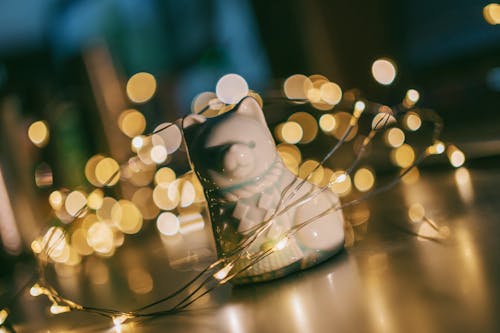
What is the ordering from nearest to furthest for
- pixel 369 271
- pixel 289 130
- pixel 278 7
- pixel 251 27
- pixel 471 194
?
pixel 369 271 → pixel 471 194 → pixel 289 130 → pixel 278 7 → pixel 251 27

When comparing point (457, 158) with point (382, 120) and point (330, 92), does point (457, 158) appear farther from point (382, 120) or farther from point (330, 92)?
point (330, 92)

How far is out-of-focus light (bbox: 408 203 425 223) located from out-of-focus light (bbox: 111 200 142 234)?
678 mm

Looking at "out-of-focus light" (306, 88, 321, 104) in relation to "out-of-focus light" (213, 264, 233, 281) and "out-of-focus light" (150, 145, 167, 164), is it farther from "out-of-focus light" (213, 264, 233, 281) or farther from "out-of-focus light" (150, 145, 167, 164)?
"out-of-focus light" (213, 264, 233, 281)

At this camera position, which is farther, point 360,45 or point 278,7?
point 278,7

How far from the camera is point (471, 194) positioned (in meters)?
0.69

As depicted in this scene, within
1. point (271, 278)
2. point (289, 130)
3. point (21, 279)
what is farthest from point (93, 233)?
point (271, 278)

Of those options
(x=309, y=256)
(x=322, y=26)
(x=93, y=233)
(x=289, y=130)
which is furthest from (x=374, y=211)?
(x=322, y=26)

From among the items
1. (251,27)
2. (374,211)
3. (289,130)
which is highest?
(251,27)

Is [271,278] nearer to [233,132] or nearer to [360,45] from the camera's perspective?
[233,132]

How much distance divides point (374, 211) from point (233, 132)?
0.36 m

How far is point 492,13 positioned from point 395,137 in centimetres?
30

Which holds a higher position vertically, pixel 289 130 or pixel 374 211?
pixel 289 130

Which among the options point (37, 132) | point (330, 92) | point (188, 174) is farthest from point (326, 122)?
point (37, 132)

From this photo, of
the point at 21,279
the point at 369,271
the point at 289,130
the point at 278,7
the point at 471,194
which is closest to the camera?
the point at 369,271
